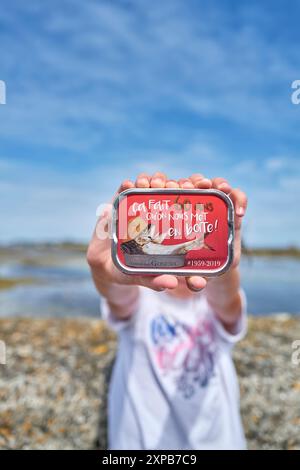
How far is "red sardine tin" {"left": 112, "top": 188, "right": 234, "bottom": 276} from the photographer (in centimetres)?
158

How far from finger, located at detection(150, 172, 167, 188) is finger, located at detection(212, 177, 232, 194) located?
20 centimetres

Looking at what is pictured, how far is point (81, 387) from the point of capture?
419cm

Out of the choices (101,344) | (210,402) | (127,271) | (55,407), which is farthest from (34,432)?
(127,271)

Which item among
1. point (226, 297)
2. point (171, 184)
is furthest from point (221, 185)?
point (226, 297)

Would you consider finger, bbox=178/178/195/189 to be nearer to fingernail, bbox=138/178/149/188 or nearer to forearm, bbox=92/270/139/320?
fingernail, bbox=138/178/149/188

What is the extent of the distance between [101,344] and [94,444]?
1412 millimetres

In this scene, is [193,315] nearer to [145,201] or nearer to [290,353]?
[145,201]

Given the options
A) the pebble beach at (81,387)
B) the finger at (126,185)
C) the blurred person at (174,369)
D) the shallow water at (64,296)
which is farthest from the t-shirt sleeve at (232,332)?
the shallow water at (64,296)

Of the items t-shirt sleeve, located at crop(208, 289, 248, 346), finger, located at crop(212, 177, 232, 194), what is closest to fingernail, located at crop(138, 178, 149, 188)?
finger, located at crop(212, 177, 232, 194)

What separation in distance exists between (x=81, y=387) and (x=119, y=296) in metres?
2.19

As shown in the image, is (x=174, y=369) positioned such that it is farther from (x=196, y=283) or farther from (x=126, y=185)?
(x=126, y=185)

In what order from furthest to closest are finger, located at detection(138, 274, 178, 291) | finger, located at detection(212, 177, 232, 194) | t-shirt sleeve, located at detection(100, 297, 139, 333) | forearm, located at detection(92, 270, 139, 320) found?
t-shirt sleeve, located at detection(100, 297, 139, 333)
forearm, located at detection(92, 270, 139, 320)
finger, located at detection(212, 177, 232, 194)
finger, located at detection(138, 274, 178, 291)

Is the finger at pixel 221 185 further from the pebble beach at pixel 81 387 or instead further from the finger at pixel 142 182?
the pebble beach at pixel 81 387
